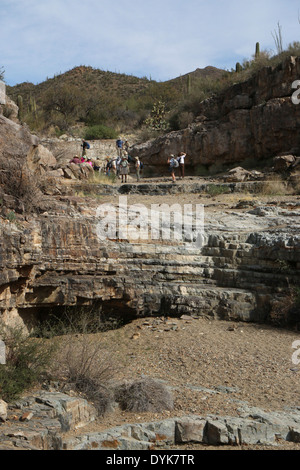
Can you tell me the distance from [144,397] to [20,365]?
1599mm

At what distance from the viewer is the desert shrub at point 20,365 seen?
17.8 feet

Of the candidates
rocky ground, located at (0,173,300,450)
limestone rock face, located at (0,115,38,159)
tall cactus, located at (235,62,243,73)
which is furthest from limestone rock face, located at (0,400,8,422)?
tall cactus, located at (235,62,243,73)

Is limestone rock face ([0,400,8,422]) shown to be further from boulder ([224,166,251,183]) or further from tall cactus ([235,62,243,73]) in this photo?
tall cactus ([235,62,243,73])

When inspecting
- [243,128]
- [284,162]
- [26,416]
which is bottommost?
[26,416]

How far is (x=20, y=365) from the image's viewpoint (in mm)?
5938

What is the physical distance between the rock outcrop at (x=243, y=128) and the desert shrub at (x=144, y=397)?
598 inches

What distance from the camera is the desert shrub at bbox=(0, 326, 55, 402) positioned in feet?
17.8

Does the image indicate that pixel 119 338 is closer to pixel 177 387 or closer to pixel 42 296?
pixel 42 296

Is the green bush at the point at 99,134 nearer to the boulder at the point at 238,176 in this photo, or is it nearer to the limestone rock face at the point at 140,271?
the boulder at the point at 238,176

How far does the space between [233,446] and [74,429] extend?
5.69 feet

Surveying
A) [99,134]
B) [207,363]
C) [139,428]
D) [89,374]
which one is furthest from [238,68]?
[139,428]

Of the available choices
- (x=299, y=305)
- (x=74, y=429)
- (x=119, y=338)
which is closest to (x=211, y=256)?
(x=299, y=305)

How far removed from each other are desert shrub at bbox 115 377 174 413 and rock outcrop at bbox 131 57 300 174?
15185 mm

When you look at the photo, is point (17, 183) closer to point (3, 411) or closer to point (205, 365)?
point (205, 365)
